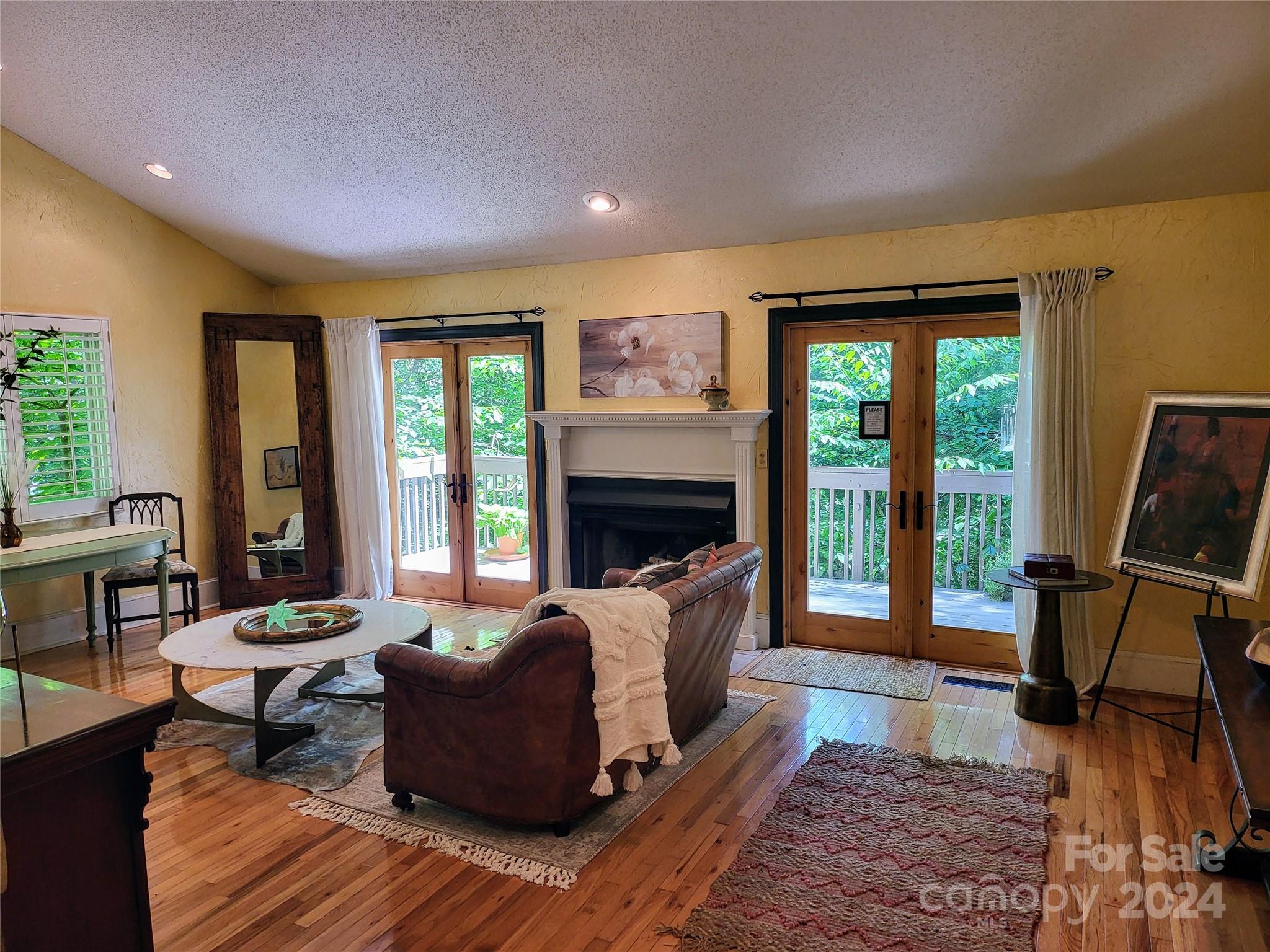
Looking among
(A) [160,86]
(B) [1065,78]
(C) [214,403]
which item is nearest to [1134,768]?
(B) [1065,78]

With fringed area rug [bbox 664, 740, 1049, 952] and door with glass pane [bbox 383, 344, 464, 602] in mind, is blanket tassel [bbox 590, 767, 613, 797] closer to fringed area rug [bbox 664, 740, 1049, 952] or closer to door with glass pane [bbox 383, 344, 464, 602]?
fringed area rug [bbox 664, 740, 1049, 952]

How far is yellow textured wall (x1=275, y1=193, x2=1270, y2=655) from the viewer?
158 inches

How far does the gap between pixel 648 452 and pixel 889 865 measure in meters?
3.22

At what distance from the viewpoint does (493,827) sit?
3057 millimetres

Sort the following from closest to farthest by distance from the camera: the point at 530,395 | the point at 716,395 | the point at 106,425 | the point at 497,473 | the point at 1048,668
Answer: the point at 1048,668 → the point at 716,395 → the point at 106,425 → the point at 530,395 → the point at 497,473

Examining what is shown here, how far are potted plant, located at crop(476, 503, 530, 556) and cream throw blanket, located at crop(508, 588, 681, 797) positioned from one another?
318cm

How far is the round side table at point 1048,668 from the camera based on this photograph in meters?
3.96

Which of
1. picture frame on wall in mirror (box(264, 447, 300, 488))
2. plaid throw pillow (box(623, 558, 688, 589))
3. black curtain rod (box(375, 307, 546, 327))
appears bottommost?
plaid throw pillow (box(623, 558, 688, 589))

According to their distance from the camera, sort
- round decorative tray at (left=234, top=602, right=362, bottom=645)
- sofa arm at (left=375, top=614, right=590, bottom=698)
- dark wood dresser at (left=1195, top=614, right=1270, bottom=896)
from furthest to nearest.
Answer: round decorative tray at (left=234, top=602, right=362, bottom=645) < sofa arm at (left=375, top=614, right=590, bottom=698) < dark wood dresser at (left=1195, top=614, right=1270, bottom=896)

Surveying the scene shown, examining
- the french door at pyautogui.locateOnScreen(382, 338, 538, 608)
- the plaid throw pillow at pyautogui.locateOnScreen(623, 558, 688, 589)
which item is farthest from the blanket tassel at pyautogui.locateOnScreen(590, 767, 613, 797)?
the french door at pyautogui.locateOnScreen(382, 338, 538, 608)

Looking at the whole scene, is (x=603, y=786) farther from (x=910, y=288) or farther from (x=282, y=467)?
(x=282, y=467)

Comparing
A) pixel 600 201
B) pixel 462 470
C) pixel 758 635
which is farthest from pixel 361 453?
pixel 758 635

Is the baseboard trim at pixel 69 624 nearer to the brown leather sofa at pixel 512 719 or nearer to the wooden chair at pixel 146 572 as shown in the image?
the wooden chair at pixel 146 572

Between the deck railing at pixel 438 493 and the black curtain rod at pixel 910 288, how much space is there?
216 centimetres
